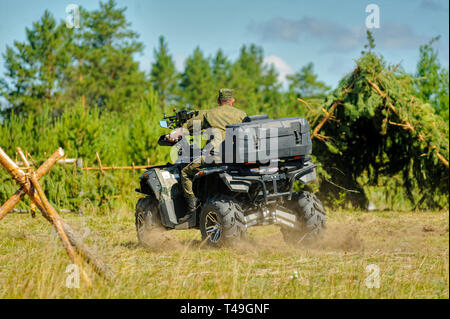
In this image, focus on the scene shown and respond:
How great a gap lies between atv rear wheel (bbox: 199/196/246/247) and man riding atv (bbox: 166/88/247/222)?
527 mm

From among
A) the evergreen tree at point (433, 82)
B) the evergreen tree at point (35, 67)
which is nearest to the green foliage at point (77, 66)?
the evergreen tree at point (35, 67)

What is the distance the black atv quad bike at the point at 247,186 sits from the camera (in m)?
6.83

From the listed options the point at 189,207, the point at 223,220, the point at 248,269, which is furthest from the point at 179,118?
the point at 248,269

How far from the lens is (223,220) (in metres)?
6.96

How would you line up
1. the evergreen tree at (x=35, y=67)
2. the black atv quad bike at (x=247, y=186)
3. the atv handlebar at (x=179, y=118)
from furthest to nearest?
the evergreen tree at (x=35, y=67), the atv handlebar at (x=179, y=118), the black atv quad bike at (x=247, y=186)

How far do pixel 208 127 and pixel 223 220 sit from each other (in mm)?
1281

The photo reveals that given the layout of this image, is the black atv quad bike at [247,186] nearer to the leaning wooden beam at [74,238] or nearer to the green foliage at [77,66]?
the leaning wooden beam at [74,238]

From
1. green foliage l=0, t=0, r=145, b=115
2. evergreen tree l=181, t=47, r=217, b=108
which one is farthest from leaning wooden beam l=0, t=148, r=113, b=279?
evergreen tree l=181, t=47, r=217, b=108

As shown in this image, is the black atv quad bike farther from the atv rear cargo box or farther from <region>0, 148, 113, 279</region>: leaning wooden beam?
<region>0, 148, 113, 279</region>: leaning wooden beam

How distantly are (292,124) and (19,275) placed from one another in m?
3.46

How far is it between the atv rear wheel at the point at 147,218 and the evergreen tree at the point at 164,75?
51885 millimetres

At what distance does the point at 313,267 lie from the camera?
616 cm

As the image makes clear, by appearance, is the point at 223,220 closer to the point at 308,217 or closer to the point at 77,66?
the point at 308,217

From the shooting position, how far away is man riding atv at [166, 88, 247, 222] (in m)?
7.48
